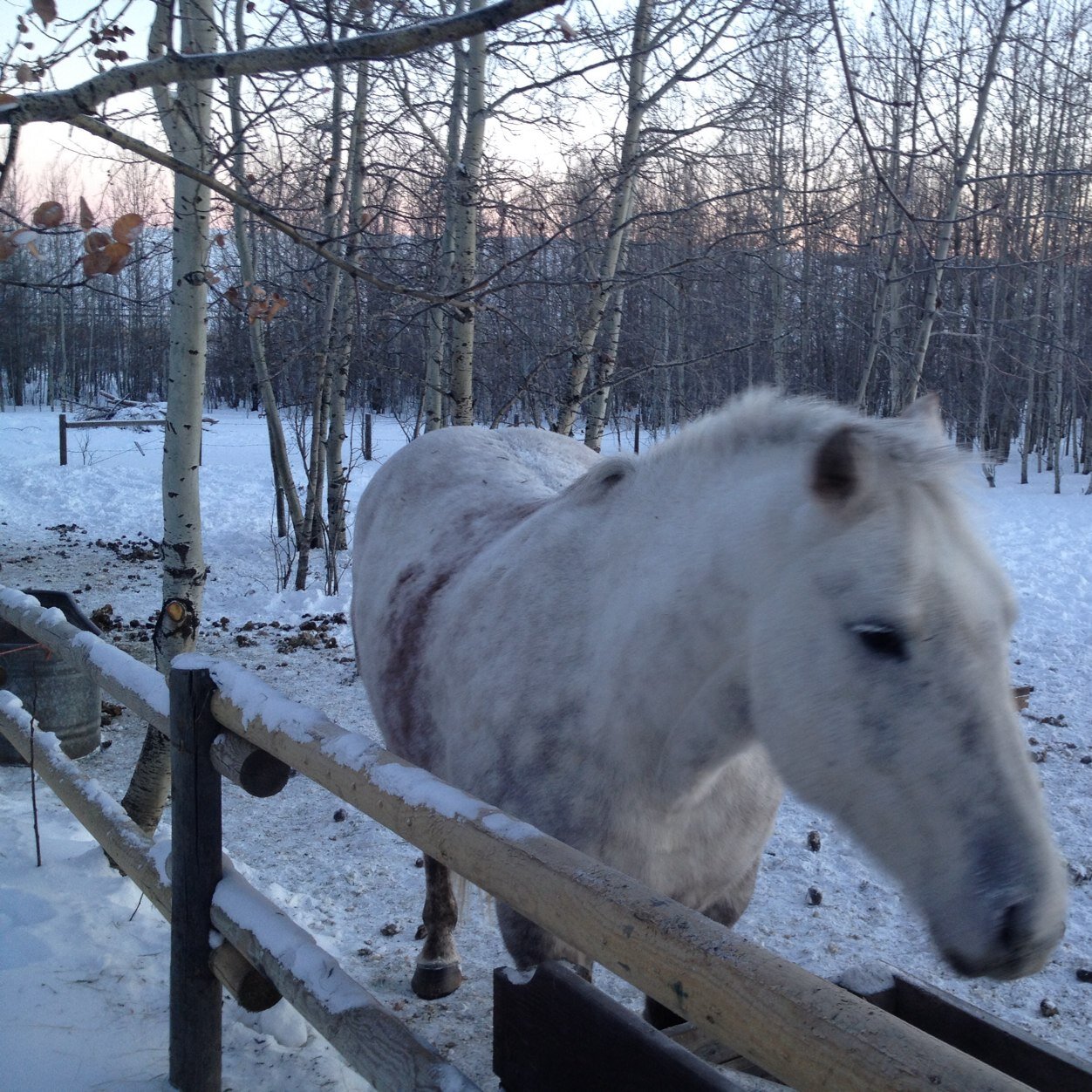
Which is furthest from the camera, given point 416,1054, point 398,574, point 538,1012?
point 398,574

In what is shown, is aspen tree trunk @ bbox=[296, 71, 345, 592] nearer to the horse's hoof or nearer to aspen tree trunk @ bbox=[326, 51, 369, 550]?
aspen tree trunk @ bbox=[326, 51, 369, 550]

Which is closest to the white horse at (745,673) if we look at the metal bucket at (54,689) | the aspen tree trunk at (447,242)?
the metal bucket at (54,689)

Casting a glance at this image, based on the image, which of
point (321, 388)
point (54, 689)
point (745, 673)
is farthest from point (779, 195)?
point (745, 673)

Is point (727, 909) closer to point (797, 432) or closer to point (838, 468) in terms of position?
point (797, 432)

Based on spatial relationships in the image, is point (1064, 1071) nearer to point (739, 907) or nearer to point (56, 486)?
point (739, 907)

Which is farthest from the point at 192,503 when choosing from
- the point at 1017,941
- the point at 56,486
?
the point at 56,486

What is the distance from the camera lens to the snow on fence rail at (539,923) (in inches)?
36.3

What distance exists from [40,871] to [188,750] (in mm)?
1865

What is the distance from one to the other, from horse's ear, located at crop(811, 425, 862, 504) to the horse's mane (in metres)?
0.02

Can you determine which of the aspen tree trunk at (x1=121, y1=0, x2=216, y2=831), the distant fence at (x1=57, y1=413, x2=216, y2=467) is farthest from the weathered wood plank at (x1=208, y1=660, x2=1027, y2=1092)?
the distant fence at (x1=57, y1=413, x2=216, y2=467)

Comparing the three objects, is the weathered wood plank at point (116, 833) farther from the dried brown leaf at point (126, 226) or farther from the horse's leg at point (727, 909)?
the dried brown leaf at point (126, 226)

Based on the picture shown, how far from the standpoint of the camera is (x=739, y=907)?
249 cm

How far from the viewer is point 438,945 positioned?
3.35 meters

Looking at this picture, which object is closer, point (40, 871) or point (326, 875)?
point (40, 871)
